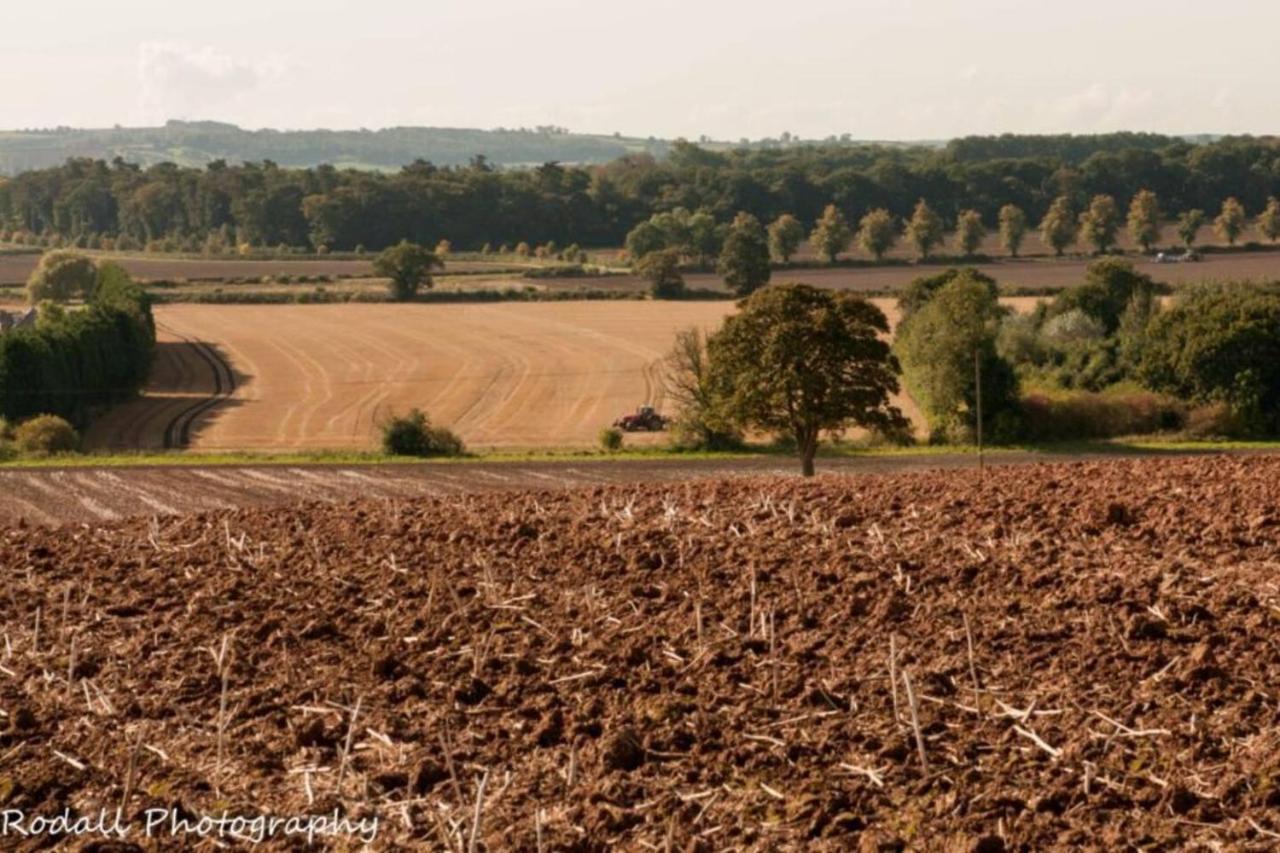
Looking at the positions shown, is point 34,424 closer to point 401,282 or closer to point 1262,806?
point 1262,806

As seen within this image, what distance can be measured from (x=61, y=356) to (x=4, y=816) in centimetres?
5531

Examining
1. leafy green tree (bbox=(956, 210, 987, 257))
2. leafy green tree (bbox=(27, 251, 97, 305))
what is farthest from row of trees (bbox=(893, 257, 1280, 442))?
leafy green tree (bbox=(956, 210, 987, 257))

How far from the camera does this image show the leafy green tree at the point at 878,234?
13362cm

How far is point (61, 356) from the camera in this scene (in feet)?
214

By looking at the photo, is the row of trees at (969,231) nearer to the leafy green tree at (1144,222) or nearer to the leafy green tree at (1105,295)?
the leafy green tree at (1144,222)

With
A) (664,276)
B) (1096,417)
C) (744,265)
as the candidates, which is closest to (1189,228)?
(744,265)

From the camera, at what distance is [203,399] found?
71.6 meters

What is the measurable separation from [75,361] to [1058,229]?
86321mm

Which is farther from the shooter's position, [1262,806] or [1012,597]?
[1012,597]

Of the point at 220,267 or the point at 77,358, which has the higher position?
the point at 220,267

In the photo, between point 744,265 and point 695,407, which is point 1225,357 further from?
point 744,265

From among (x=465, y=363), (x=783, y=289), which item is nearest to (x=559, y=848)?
(x=783, y=289)

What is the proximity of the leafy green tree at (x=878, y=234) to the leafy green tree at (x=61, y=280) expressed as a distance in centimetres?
5938

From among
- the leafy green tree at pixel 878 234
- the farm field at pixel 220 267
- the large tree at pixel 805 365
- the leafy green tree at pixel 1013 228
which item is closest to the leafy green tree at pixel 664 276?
the farm field at pixel 220 267
